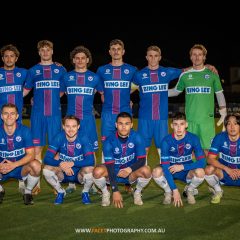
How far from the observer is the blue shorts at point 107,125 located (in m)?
5.74

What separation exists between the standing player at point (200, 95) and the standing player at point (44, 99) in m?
1.79

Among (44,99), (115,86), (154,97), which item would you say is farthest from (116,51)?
(44,99)

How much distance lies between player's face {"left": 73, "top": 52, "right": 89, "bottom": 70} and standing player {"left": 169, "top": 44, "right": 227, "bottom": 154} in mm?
1365

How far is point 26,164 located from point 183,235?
2.11 metres

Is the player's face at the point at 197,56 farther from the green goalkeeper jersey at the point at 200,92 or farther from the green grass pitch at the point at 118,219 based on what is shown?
the green grass pitch at the point at 118,219

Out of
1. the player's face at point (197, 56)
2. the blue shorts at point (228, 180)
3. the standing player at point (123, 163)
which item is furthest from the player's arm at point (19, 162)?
the player's face at point (197, 56)

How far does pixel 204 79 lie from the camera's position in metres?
5.80

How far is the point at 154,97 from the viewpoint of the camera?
584 cm

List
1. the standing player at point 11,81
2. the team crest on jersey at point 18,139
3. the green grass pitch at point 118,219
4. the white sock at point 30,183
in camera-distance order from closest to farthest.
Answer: the green grass pitch at point 118,219 < the white sock at point 30,183 < the team crest on jersey at point 18,139 < the standing player at point 11,81

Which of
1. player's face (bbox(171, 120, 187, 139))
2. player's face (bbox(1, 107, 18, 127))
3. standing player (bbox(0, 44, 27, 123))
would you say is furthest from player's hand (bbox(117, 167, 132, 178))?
standing player (bbox(0, 44, 27, 123))

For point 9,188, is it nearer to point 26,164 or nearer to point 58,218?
point 26,164

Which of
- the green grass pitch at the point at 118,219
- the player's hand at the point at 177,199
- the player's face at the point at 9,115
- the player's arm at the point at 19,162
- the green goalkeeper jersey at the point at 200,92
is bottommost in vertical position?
the green grass pitch at the point at 118,219

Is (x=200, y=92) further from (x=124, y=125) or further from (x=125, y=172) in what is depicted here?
(x=125, y=172)

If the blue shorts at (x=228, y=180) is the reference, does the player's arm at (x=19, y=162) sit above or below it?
above
